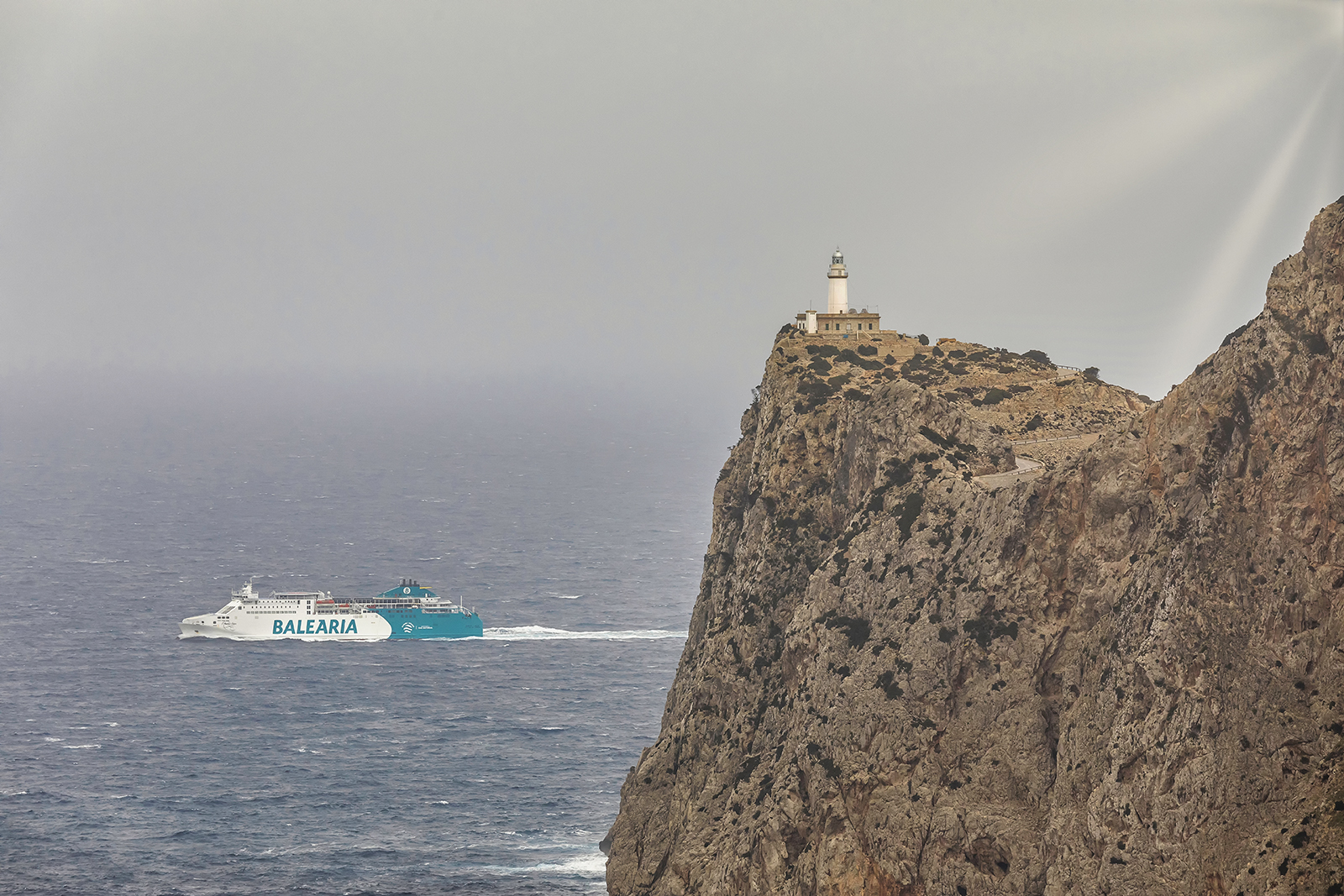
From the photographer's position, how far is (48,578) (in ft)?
541

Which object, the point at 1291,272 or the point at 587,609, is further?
the point at 587,609

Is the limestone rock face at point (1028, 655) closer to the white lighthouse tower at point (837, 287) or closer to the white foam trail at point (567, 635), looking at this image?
the white lighthouse tower at point (837, 287)

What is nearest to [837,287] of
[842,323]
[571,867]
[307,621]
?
[842,323]

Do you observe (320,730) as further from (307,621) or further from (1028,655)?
(1028,655)

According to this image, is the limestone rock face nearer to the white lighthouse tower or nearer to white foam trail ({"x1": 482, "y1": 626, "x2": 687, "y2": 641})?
the white lighthouse tower

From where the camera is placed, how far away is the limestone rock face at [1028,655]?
48531 millimetres

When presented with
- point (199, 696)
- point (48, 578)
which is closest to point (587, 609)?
point (199, 696)

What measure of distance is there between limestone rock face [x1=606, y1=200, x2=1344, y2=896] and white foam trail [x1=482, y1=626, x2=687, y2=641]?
55.1 m

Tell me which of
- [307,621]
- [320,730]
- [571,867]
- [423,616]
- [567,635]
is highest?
[423,616]

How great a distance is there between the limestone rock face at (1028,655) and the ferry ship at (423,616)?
64.7m

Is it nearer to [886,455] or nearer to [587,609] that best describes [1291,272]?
[886,455]

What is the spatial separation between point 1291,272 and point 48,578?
140915mm

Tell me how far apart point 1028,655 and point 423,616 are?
95.6 metres

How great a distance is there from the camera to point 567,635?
14262cm
